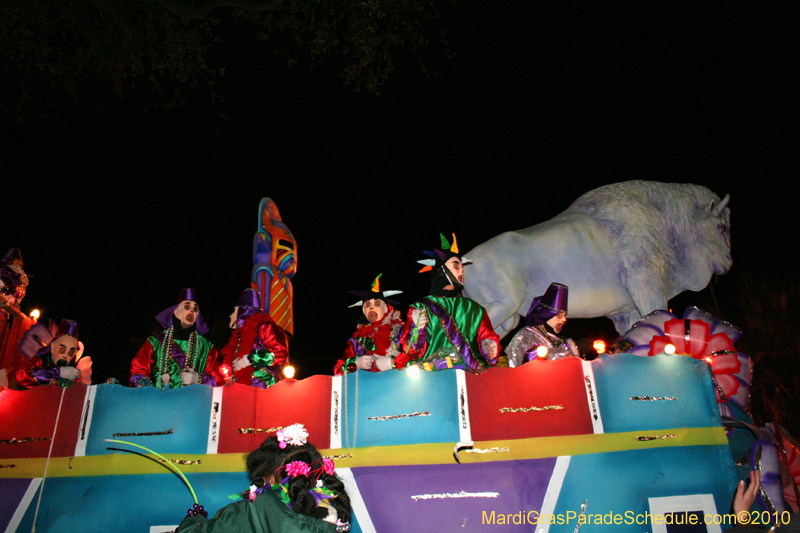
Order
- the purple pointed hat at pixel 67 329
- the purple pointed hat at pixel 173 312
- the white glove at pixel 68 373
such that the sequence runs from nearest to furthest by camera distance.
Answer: the white glove at pixel 68 373, the purple pointed hat at pixel 67 329, the purple pointed hat at pixel 173 312

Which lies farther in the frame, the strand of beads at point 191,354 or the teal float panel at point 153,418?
the strand of beads at point 191,354

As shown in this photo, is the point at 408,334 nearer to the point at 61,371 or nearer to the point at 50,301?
the point at 61,371

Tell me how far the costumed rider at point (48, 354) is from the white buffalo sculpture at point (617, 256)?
4.15 meters

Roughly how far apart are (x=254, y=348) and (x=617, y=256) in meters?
4.16

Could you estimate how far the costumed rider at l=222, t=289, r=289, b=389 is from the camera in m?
5.17

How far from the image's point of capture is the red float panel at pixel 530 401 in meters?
3.71

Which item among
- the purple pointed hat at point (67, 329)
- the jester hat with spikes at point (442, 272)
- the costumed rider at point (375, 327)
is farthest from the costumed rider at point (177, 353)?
Answer: the jester hat with spikes at point (442, 272)

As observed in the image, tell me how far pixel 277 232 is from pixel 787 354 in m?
10.5

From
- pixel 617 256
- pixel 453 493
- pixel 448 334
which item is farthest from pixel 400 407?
pixel 617 256

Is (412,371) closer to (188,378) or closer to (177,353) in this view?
(188,378)

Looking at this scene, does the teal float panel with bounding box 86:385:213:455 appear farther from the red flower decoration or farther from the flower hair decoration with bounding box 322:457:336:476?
the red flower decoration

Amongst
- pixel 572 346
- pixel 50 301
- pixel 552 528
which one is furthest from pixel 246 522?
pixel 50 301

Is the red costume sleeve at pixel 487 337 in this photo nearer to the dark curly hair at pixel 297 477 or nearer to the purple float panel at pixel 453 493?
the purple float panel at pixel 453 493

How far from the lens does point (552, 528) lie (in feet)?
11.3
